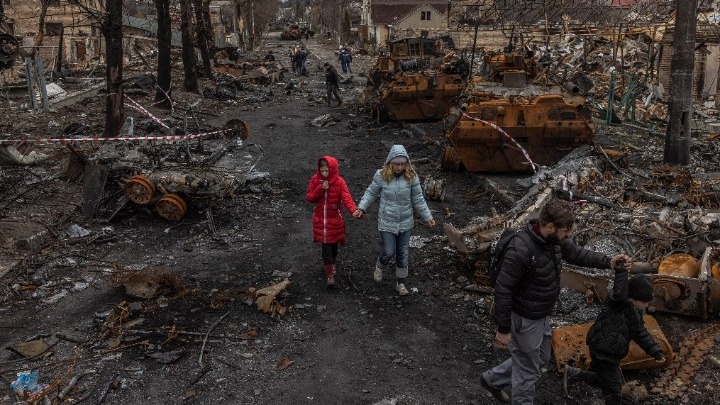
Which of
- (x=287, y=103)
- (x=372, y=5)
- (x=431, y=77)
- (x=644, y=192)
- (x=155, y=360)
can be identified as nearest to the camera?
(x=155, y=360)

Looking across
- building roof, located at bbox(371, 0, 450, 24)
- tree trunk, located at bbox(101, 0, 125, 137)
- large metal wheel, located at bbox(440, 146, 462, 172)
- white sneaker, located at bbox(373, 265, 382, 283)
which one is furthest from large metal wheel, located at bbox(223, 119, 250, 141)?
building roof, located at bbox(371, 0, 450, 24)

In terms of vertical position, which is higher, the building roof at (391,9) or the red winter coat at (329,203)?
the building roof at (391,9)

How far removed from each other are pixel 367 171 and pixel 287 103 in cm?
1068

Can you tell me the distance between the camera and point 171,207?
879cm

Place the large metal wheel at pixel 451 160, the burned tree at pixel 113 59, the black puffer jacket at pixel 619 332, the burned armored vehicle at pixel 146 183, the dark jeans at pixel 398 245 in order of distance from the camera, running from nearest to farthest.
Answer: the black puffer jacket at pixel 619 332 < the dark jeans at pixel 398 245 < the burned armored vehicle at pixel 146 183 < the large metal wheel at pixel 451 160 < the burned tree at pixel 113 59

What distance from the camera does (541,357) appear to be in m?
4.55

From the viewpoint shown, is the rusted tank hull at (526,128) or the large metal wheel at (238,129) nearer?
the rusted tank hull at (526,128)

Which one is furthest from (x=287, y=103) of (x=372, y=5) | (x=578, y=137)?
(x=372, y=5)

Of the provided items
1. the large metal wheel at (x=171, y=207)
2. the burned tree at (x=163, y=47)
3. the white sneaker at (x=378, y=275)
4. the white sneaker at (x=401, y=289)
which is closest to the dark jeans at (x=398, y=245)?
the white sneaker at (x=401, y=289)

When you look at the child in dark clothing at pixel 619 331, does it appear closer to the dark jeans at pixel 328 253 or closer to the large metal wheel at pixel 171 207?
the dark jeans at pixel 328 253

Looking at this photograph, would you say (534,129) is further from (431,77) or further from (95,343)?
(95,343)

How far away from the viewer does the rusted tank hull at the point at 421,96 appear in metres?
16.4

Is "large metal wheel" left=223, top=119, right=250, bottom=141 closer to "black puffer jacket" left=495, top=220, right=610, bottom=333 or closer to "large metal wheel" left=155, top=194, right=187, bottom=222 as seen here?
"large metal wheel" left=155, top=194, right=187, bottom=222

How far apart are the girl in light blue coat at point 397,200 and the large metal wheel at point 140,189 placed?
3516mm
